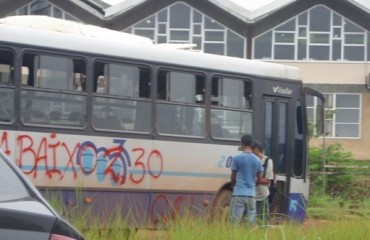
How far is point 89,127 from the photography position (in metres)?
14.8

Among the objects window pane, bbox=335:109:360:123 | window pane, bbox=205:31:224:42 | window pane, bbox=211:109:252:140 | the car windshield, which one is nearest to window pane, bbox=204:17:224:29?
window pane, bbox=205:31:224:42

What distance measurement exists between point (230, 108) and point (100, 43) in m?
2.88

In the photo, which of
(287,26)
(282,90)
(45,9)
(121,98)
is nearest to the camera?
(121,98)

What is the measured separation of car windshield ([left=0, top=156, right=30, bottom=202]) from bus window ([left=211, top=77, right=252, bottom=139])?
1059 cm

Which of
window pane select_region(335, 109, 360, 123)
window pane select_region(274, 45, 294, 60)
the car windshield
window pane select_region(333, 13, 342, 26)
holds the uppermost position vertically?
window pane select_region(333, 13, 342, 26)

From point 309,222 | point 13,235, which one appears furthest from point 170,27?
point 13,235

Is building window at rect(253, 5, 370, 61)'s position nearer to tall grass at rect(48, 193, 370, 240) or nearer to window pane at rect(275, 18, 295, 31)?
window pane at rect(275, 18, 295, 31)

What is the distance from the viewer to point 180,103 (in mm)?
16125

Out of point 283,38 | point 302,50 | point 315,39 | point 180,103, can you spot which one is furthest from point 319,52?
point 180,103

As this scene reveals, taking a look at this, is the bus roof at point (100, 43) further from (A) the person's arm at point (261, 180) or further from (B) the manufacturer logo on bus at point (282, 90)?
(A) the person's arm at point (261, 180)

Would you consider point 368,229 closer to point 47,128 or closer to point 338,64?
point 47,128

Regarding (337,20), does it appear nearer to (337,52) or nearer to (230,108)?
(337,52)

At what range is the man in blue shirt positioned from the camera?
1568 centimetres

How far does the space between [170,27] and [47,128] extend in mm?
38674
